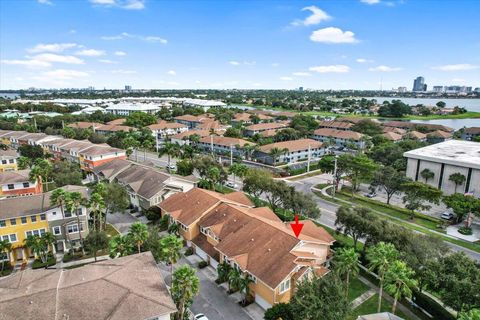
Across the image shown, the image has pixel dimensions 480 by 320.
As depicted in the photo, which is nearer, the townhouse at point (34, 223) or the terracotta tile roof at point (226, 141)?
the townhouse at point (34, 223)

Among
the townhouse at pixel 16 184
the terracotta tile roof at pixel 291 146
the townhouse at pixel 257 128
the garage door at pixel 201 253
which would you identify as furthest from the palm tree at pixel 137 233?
the townhouse at pixel 257 128

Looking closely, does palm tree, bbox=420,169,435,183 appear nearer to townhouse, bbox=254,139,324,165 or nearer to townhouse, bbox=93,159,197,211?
townhouse, bbox=254,139,324,165

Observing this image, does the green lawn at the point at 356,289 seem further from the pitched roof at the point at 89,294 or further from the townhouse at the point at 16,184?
the townhouse at the point at 16,184

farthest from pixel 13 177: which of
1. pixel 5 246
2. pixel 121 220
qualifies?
pixel 5 246

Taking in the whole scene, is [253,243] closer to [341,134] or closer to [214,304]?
[214,304]

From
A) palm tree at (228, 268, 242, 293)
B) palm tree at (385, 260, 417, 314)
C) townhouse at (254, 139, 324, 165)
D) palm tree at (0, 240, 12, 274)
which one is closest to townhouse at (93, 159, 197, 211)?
palm tree at (0, 240, 12, 274)

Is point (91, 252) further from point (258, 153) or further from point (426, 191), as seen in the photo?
point (258, 153)
